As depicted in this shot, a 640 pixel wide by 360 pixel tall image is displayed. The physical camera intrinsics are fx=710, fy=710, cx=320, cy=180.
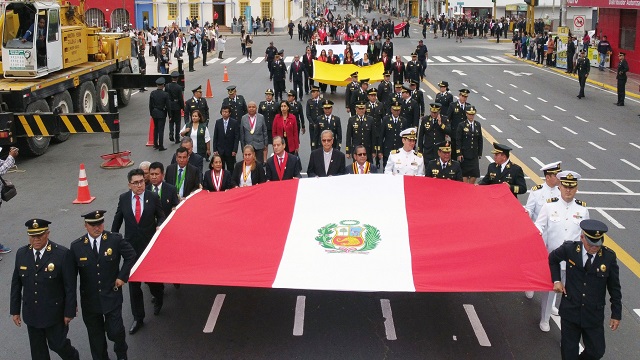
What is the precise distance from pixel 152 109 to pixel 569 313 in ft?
40.8

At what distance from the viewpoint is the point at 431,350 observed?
7438 mm

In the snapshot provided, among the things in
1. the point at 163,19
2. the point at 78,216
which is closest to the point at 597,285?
the point at 78,216

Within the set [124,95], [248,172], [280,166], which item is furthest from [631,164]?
[124,95]

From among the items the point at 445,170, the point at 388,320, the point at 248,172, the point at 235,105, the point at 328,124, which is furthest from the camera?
the point at 235,105

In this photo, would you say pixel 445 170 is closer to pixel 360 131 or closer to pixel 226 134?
pixel 360 131

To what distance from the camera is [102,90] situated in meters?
21.6

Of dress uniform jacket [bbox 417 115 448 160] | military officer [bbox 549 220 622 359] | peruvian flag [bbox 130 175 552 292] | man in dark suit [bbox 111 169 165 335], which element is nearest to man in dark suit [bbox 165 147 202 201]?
peruvian flag [bbox 130 175 552 292]

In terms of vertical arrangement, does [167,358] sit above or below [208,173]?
below

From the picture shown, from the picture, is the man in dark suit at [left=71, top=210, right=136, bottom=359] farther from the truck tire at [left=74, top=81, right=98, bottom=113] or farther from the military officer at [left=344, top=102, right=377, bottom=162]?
the truck tire at [left=74, top=81, right=98, bottom=113]

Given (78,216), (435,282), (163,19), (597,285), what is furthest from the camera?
(163,19)

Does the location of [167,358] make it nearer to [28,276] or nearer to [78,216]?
[28,276]

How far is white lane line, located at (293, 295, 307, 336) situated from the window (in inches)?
1191

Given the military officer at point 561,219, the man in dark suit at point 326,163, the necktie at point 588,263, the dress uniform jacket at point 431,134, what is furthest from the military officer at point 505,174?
the dress uniform jacket at point 431,134

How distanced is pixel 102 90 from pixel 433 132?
12.1 meters
